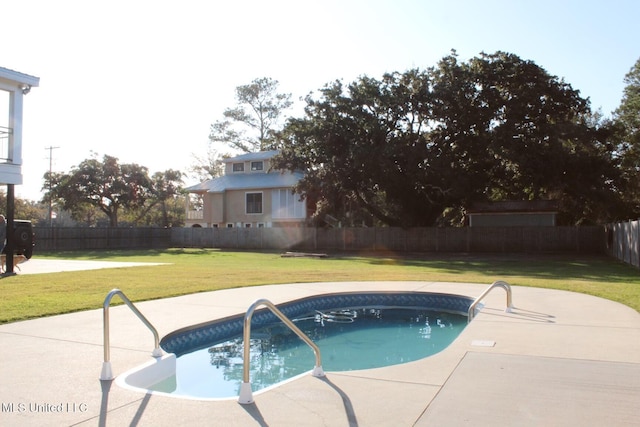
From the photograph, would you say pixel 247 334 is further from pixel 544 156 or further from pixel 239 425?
pixel 544 156

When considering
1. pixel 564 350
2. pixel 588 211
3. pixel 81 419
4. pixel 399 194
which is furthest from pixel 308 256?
pixel 81 419

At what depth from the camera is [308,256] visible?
95.2 ft

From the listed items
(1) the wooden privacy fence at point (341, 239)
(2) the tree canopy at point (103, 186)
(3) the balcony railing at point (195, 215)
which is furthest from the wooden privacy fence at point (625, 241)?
(2) the tree canopy at point (103, 186)

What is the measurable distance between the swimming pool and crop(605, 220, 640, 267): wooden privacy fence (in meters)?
11.5

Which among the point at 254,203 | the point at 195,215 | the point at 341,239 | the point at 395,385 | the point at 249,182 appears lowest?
the point at 395,385

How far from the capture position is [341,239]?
117 feet

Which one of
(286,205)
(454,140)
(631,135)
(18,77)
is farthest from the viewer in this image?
(286,205)

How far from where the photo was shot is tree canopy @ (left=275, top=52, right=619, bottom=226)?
28344mm

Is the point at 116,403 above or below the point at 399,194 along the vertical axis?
below

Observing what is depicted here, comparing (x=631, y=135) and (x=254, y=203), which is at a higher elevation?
(x=631, y=135)

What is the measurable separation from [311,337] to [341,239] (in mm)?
26175

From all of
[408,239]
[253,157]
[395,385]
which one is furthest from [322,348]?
[253,157]

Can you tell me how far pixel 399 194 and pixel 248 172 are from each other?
669 inches

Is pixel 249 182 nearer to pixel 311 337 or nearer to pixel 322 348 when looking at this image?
pixel 311 337
